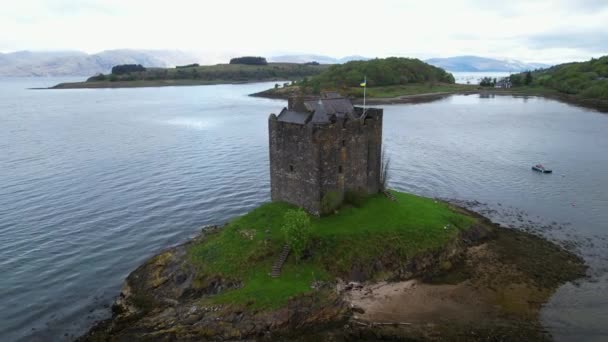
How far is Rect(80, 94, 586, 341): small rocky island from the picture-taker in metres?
30.2

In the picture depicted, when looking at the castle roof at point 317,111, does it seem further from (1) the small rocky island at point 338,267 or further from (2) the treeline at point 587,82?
(2) the treeline at point 587,82

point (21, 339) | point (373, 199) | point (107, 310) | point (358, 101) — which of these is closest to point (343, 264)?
point (373, 199)

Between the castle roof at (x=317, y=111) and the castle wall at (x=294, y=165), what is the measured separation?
0.92 meters

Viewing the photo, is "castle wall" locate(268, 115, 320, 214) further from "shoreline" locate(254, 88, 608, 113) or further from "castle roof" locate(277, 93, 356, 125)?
"shoreline" locate(254, 88, 608, 113)

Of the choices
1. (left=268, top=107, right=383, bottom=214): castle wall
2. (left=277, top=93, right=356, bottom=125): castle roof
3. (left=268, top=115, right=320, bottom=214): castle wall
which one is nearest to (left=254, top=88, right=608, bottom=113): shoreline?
(left=277, top=93, right=356, bottom=125): castle roof

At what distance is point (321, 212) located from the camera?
39906 mm

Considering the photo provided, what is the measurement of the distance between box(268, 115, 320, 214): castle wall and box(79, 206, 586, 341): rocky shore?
8.42 m

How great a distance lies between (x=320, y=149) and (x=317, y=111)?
13.2 feet

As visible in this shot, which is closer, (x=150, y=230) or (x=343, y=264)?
(x=343, y=264)

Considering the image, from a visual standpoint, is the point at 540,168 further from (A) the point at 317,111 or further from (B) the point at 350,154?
(A) the point at 317,111

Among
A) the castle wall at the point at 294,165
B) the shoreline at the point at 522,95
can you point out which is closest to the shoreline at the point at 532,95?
the shoreline at the point at 522,95

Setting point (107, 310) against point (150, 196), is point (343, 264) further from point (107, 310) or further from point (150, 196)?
point (150, 196)

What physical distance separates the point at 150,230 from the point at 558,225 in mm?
45633

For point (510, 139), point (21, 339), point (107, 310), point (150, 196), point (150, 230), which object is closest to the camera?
point (21, 339)
